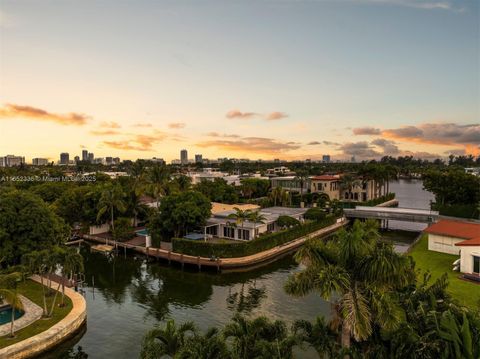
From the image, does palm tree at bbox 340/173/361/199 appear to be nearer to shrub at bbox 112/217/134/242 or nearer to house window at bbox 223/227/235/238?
house window at bbox 223/227/235/238

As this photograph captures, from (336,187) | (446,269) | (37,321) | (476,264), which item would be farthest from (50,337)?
(336,187)

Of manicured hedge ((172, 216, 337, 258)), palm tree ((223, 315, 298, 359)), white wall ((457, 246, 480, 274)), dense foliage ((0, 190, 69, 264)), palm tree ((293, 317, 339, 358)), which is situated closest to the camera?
palm tree ((223, 315, 298, 359))

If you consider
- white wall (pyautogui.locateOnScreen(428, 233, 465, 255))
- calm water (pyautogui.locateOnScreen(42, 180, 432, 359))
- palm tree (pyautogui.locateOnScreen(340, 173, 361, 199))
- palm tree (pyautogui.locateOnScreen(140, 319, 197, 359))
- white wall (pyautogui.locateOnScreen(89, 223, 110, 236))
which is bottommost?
calm water (pyautogui.locateOnScreen(42, 180, 432, 359))

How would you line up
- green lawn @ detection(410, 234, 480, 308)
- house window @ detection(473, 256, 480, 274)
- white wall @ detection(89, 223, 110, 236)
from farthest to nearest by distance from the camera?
white wall @ detection(89, 223, 110, 236), house window @ detection(473, 256, 480, 274), green lawn @ detection(410, 234, 480, 308)

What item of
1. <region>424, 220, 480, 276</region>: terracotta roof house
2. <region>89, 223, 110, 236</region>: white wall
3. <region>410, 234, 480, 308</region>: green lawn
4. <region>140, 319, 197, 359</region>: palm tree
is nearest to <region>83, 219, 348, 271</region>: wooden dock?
<region>89, 223, 110, 236</region>: white wall

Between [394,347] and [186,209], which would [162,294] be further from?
[394,347]

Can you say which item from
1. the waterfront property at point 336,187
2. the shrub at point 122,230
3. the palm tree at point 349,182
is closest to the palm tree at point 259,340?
the shrub at point 122,230

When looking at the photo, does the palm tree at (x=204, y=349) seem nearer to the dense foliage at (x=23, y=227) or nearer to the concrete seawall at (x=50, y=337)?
the concrete seawall at (x=50, y=337)

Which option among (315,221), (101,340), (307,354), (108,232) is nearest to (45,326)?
(101,340)
